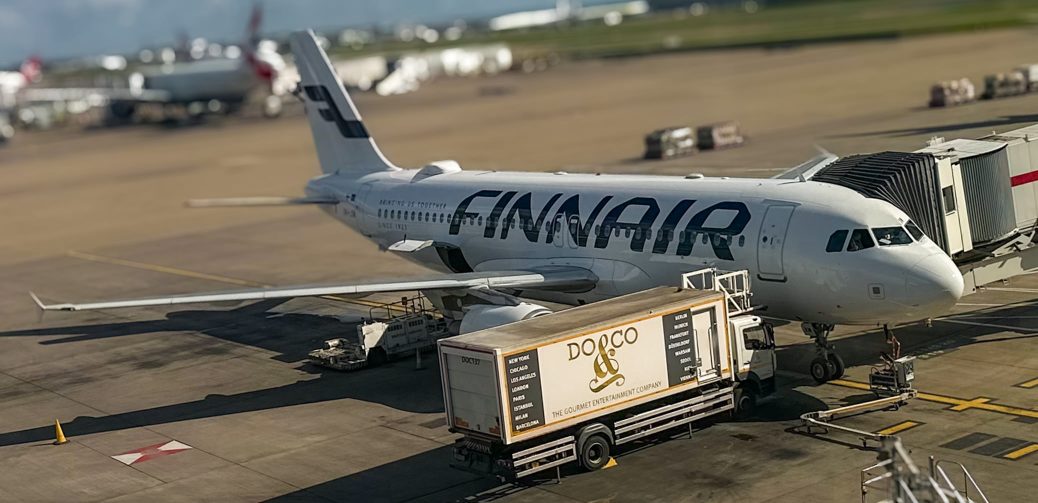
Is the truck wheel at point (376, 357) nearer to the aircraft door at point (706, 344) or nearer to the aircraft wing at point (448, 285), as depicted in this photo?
the aircraft wing at point (448, 285)

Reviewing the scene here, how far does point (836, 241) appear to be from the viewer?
1241 inches

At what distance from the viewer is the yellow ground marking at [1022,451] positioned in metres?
26.5

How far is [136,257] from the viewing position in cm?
6531

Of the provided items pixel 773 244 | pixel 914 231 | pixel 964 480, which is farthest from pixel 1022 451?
pixel 773 244

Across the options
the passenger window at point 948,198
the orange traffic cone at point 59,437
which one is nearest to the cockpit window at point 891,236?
the passenger window at point 948,198

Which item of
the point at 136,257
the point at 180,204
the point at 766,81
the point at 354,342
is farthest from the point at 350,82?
the point at 354,342

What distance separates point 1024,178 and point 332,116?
27.3m

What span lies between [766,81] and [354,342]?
9036 centimetres

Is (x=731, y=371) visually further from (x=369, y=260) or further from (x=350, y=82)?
(x=350, y=82)

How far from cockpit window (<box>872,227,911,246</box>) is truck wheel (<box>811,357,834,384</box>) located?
3.83 meters

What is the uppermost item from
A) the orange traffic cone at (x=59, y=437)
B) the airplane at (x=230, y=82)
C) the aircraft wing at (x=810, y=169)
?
the airplane at (x=230, y=82)

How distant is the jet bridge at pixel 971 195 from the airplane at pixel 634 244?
221 cm

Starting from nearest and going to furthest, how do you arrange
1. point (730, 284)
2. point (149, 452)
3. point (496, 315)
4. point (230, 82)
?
point (149, 452) → point (730, 284) → point (496, 315) → point (230, 82)

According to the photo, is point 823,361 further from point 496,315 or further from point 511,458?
point 511,458
